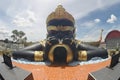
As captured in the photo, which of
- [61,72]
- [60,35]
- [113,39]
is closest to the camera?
[61,72]

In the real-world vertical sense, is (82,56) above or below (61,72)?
above

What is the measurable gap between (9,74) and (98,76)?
3.37 metres

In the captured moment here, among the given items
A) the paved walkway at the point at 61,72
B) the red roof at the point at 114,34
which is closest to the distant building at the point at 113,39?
the red roof at the point at 114,34

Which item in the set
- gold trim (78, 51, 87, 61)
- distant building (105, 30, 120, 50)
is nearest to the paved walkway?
gold trim (78, 51, 87, 61)

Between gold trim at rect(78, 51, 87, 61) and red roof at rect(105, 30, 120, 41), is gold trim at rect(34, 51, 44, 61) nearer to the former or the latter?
gold trim at rect(78, 51, 87, 61)

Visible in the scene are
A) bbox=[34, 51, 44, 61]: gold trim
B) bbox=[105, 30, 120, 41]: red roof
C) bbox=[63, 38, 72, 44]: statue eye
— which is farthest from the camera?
bbox=[105, 30, 120, 41]: red roof

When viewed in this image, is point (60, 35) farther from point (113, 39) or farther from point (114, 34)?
point (114, 34)

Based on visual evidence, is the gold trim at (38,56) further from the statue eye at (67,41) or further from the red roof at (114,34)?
the red roof at (114,34)

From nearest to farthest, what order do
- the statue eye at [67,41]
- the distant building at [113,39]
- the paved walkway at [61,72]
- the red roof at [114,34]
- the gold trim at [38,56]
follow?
the paved walkway at [61,72] → the statue eye at [67,41] → the gold trim at [38,56] → the distant building at [113,39] → the red roof at [114,34]

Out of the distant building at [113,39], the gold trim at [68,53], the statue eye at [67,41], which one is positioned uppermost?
the statue eye at [67,41]

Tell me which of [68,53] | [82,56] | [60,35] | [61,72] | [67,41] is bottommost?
[61,72]

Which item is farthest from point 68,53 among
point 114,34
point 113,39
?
point 114,34

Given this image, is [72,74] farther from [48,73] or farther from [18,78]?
[18,78]

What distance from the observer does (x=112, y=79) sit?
6.84 metres
